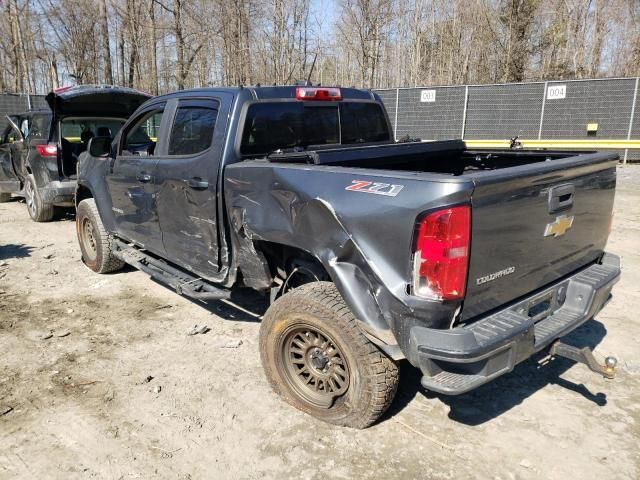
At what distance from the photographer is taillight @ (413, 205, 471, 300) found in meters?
2.35

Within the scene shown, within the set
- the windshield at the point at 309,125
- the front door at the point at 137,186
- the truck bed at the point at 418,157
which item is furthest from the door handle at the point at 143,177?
the truck bed at the point at 418,157

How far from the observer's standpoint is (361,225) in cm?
264

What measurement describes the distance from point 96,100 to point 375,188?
627 cm

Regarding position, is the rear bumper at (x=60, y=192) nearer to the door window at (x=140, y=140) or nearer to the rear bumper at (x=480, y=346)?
the door window at (x=140, y=140)

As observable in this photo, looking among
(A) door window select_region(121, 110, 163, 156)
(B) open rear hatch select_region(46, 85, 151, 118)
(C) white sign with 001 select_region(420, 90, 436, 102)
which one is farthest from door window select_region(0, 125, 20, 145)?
(C) white sign with 001 select_region(420, 90, 436, 102)

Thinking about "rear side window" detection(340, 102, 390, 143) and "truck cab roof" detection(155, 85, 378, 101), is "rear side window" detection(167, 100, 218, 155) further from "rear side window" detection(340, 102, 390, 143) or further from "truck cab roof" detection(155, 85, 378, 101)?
"rear side window" detection(340, 102, 390, 143)

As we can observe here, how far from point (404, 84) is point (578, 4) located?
891 centimetres

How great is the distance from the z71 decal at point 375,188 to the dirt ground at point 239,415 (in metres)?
1.44

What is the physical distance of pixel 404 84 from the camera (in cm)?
2781

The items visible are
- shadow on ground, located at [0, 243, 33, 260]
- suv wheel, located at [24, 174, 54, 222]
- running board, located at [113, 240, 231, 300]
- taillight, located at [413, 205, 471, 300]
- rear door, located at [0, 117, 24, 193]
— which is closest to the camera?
taillight, located at [413, 205, 471, 300]

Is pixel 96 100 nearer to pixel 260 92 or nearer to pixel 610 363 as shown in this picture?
pixel 260 92

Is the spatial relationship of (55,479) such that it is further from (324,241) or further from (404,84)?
(404,84)

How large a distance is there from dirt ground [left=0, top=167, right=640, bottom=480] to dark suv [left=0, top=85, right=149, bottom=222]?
369 cm

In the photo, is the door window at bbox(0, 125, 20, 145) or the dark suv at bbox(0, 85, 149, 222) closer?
the dark suv at bbox(0, 85, 149, 222)
